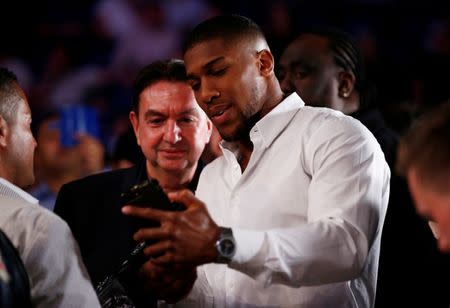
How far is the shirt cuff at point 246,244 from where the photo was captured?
2.12 meters

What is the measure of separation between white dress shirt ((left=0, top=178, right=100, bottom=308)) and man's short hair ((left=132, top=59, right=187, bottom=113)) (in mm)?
1276

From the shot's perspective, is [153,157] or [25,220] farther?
[153,157]

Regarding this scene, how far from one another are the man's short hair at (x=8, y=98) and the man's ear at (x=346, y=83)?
1.76 meters

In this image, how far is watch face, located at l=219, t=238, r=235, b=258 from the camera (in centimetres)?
209

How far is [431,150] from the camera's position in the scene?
167cm

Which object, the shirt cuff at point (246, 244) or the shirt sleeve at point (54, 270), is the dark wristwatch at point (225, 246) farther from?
the shirt sleeve at point (54, 270)

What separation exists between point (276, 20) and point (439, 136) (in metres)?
4.94

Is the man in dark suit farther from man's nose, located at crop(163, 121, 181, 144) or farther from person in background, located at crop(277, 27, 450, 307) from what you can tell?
person in background, located at crop(277, 27, 450, 307)

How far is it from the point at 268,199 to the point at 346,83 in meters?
1.58

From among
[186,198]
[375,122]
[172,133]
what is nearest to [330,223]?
[186,198]

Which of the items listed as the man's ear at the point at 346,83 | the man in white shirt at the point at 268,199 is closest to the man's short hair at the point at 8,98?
the man in white shirt at the point at 268,199

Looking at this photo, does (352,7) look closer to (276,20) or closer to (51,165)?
(276,20)

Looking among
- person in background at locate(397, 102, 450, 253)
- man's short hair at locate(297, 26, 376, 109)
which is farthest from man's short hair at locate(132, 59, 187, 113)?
person in background at locate(397, 102, 450, 253)

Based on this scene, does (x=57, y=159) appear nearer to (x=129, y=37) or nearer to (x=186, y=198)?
(x=129, y=37)
